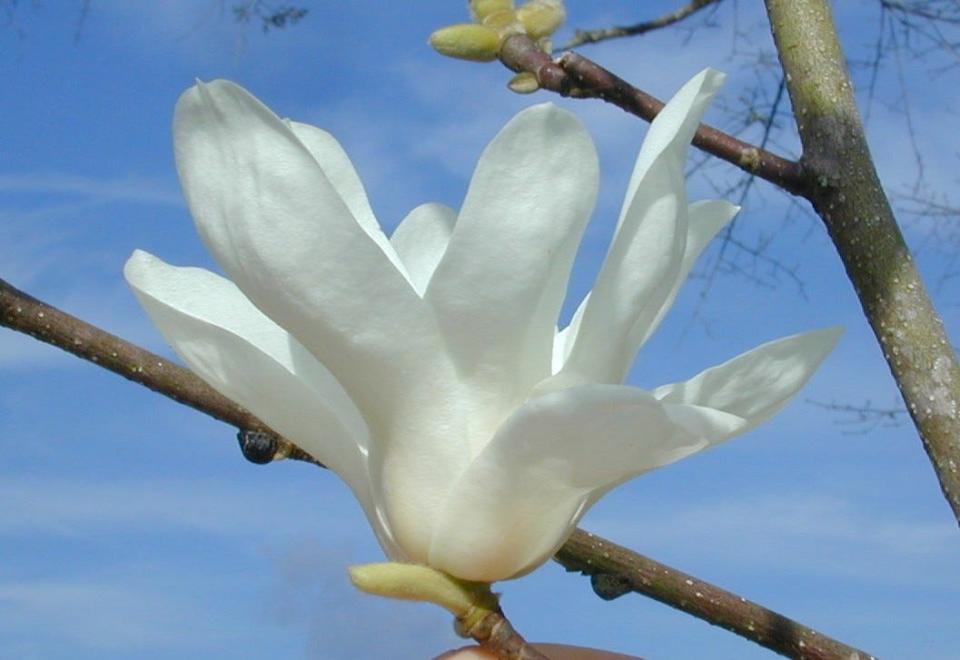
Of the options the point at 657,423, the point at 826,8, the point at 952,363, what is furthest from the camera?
the point at 826,8

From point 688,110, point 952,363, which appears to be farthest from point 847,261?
point 688,110

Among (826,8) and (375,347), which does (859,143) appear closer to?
(826,8)

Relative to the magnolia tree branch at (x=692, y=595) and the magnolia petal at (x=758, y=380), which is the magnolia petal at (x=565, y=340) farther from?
the magnolia tree branch at (x=692, y=595)

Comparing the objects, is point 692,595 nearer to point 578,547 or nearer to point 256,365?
point 578,547

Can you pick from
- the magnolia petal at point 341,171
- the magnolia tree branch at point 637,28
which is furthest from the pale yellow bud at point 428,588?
the magnolia tree branch at point 637,28

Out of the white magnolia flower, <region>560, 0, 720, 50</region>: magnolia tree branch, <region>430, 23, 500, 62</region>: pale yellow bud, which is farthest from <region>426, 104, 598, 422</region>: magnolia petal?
<region>560, 0, 720, 50</region>: magnolia tree branch

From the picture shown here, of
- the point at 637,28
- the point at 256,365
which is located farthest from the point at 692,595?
the point at 637,28

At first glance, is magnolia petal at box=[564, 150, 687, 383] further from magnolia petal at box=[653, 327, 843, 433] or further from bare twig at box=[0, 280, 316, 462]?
bare twig at box=[0, 280, 316, 462]
